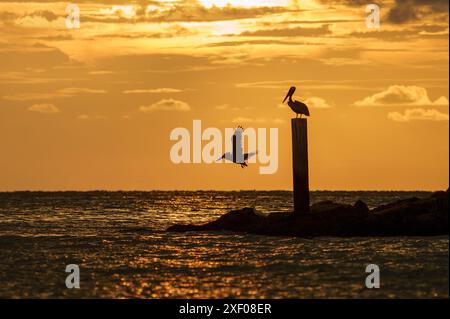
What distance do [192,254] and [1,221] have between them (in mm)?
29784

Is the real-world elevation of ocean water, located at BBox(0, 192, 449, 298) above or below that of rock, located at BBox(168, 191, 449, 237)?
below

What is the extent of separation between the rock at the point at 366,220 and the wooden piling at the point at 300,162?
74 cm

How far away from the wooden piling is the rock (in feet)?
2.44

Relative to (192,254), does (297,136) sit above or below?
above

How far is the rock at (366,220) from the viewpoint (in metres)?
39.3

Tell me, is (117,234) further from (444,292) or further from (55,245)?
(444,292)

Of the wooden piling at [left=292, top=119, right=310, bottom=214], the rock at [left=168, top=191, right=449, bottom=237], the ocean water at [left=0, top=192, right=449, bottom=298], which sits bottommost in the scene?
the ocean water at [left=0, top=192, right=449, bottom=298]

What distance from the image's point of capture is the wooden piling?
4028cm

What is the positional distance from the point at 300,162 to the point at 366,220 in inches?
141

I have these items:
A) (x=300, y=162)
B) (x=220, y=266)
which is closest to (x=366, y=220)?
(x=300, y=162)

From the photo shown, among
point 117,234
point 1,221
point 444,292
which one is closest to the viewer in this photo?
point 444,292

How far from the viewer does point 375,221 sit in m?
40.6

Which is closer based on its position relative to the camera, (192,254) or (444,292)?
(444,292)
